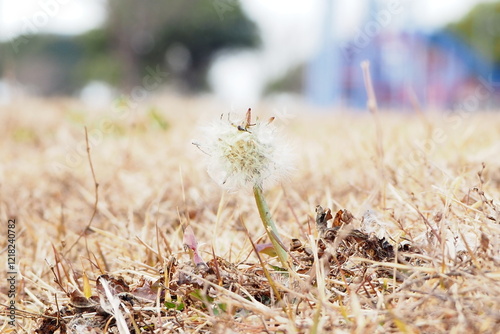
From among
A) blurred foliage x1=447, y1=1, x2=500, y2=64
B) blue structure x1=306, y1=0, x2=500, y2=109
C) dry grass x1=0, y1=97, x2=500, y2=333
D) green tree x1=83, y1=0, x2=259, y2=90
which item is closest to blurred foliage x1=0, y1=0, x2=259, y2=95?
Result: green tree x1=83, y1=0, x2=259, y2=90

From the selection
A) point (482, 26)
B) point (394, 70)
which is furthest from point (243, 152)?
point (482, 26)

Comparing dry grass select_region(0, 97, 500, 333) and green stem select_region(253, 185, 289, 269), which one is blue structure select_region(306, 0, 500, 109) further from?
green stem select_region(253, 185, 289, 269)

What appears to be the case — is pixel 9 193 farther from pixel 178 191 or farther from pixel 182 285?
pixel 182 285

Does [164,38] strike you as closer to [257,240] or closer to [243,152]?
[257,240]

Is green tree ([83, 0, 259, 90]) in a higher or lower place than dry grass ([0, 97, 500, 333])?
higher

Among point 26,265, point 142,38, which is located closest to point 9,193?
point 26,265

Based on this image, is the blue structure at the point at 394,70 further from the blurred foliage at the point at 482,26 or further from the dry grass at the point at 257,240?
the blurred foliage at the point at 482,26
